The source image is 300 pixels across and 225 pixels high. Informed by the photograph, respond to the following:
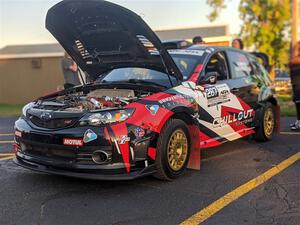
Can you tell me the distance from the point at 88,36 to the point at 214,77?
5.76 feet

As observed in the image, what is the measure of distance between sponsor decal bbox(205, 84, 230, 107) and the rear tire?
117cm

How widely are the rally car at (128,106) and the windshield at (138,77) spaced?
14 mm

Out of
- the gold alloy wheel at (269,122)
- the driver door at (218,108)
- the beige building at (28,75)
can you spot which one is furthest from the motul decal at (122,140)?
the beige building at (28,75)

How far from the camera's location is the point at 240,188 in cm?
511

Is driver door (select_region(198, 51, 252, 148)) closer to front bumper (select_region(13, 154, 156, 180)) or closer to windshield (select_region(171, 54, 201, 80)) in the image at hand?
windshield (select_region(171, 54, 201, 80))

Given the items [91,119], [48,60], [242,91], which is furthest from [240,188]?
[48,60]

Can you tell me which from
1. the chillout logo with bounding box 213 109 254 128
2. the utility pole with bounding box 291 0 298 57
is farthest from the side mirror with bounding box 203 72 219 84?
the utility pole with bounding box 291 0 298 57

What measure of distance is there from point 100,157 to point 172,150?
957 millimetres

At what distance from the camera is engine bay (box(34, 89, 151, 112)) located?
505 cm

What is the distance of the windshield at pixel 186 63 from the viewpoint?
6.20m

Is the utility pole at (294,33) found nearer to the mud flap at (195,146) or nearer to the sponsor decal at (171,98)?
the mud flap at (195,146)

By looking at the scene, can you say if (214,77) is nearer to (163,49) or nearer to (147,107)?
(163,49)

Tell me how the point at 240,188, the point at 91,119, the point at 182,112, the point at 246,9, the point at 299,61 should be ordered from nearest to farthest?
the point at 91,119 < the point at 240,188 < the point at 182,112 < the point at 299,61 < the point at 246,9

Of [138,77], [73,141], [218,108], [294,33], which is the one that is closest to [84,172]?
[73,141]
